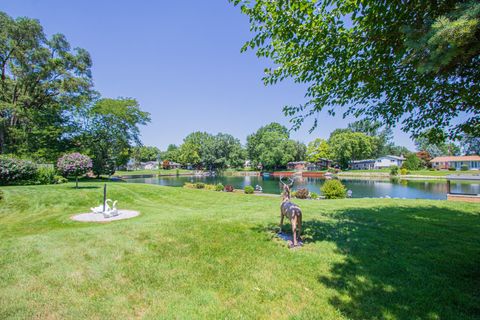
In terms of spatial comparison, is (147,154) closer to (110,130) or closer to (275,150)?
(275,150)

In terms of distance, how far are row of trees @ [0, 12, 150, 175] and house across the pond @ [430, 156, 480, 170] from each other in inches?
2863

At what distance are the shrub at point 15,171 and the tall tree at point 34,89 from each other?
652 cm

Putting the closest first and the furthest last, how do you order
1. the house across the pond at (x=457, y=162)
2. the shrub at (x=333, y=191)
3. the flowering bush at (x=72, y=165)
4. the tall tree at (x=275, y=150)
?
the flowering bush at (x=72, y=165)
the shrub at (x=333, y=191)
the house across the pond at (x=457, y=162)
the tall tree at (x=275, y=150)

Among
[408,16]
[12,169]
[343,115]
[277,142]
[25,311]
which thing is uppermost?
[277,142]

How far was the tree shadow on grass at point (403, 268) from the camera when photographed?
2.50 metres

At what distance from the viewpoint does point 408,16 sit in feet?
10.4

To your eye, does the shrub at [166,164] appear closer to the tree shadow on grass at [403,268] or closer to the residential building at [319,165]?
the residential building at [319,165]

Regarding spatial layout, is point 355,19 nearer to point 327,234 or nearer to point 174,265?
point 327,234

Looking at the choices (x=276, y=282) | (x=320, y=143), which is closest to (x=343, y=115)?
(x=276, y=282)

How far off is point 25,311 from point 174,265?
5.80ft

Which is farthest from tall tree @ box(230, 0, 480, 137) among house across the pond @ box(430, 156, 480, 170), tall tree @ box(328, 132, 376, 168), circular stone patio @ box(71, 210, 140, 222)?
house across the pond @ box(430, 156, 480, 170)

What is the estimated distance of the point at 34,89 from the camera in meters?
23.2

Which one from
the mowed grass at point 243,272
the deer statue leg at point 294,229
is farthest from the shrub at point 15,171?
the deer statue leg at point 294,229

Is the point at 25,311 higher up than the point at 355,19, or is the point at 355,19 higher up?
the point at 355,19
